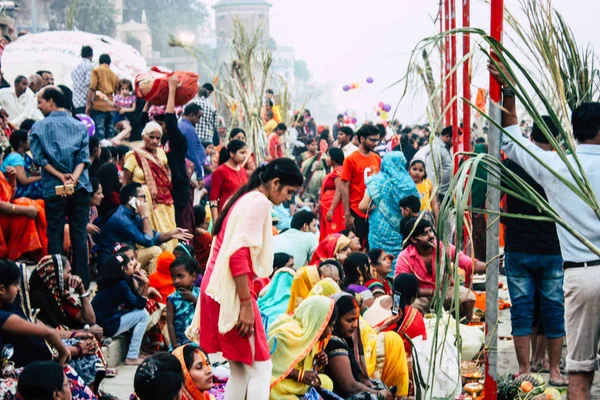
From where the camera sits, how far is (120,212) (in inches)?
312

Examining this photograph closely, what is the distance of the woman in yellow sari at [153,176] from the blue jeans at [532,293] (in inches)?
146

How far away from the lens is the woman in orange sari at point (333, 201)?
371 inches

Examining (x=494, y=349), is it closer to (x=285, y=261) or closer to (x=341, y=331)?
(x=341, y=331)

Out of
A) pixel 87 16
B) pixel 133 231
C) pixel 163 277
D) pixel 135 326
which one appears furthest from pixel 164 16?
pixel 135 326

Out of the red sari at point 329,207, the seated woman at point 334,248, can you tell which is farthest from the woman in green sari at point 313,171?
the seated woman at point 334,248

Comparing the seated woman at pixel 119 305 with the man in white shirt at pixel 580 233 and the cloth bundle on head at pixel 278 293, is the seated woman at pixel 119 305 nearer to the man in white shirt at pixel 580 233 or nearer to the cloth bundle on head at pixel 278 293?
the cloth bundle on head at pixel 278 293

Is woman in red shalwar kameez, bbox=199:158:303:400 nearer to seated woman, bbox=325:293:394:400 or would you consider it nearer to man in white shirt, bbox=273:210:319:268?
seated woman, bbox=325:293:394:400

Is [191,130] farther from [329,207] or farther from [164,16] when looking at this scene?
[164,16]

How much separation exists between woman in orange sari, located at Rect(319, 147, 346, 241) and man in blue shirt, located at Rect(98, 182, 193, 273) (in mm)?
1954

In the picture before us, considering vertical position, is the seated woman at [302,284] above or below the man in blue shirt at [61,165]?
below

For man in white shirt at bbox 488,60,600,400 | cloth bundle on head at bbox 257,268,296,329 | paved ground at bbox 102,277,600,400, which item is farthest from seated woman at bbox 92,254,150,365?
man in white shirt at bbox 488,60,600,400

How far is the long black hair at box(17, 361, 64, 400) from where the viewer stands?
4238 mm

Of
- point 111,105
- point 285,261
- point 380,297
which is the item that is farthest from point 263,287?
point 111,105

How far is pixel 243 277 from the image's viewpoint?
4.62m
